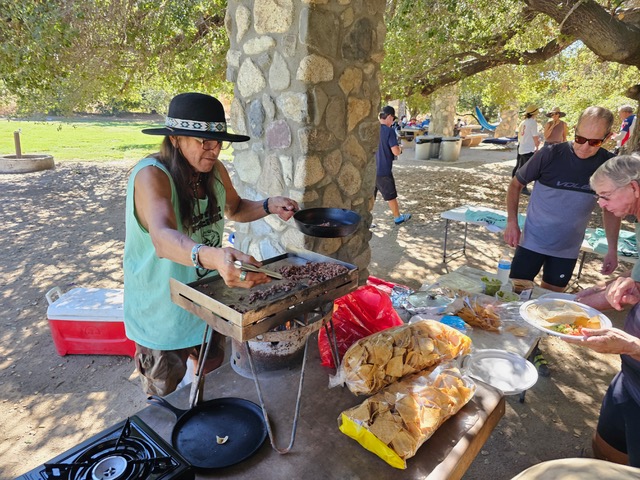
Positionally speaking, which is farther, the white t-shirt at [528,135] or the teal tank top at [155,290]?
the white t-shirt at [528,135]

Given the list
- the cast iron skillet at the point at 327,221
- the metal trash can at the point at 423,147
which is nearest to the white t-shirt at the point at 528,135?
the metal trash can at the point at 423,147

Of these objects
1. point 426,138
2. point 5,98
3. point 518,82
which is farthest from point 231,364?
point 426,138

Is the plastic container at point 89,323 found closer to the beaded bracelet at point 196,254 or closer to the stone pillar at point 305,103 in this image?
the stone pillar at point 305,103

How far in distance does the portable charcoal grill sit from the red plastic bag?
8.2 inches

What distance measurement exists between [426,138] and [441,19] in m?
9.27

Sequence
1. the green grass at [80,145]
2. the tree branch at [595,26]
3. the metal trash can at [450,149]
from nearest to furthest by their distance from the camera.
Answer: the tree branch at [595,26]
the green grass at [80,145]
the metal trash can at [450,149]

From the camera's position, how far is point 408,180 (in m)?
11.2

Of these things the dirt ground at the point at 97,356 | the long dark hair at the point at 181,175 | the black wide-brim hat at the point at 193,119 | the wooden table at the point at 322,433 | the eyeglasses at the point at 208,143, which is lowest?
the dirt ground at the point at 97,356

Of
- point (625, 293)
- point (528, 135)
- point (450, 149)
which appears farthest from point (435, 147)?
point (625, 293)

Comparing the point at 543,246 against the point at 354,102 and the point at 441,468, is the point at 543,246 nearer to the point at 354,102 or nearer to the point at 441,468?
the point at 354,102

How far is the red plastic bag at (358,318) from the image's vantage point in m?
2.08

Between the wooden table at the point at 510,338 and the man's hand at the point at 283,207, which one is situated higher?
the man's hand at the point at 283,207

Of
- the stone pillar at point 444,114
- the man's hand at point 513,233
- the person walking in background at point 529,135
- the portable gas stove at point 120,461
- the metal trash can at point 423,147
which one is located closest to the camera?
the portable gas stove at point 120,461

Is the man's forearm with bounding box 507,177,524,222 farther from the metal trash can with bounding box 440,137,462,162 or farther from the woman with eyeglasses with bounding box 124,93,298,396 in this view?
the metal trash can with bounding box 440,137,462,162
